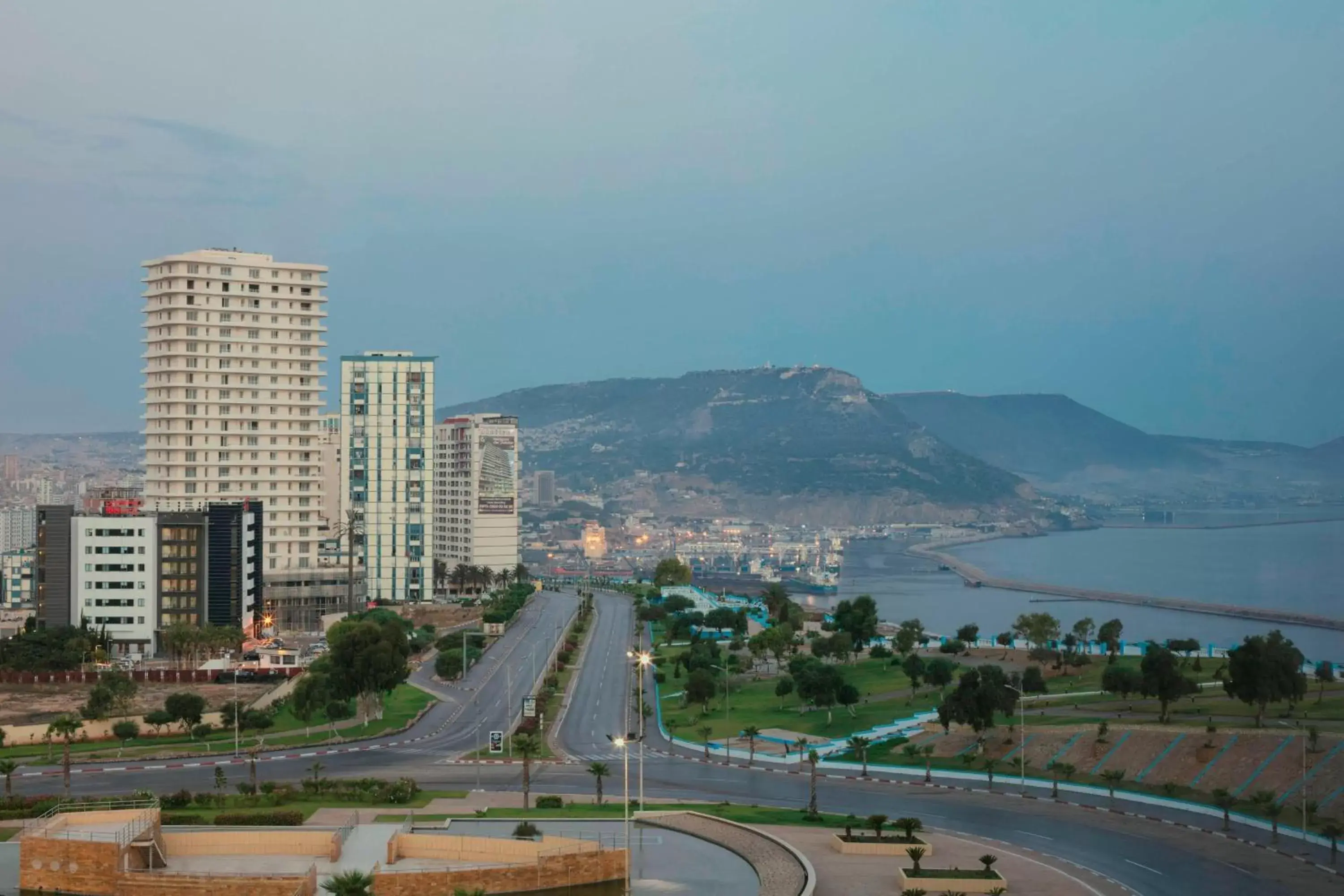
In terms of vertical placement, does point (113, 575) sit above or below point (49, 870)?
above

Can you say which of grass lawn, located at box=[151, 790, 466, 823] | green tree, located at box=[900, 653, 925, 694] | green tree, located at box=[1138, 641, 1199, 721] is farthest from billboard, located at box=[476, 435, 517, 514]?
grass lawn, located at box=[151, 790, 466, 823]

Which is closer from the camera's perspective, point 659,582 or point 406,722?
point 406,722

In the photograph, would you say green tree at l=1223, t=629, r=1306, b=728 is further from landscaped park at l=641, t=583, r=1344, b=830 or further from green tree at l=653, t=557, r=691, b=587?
green tree at l=653, t=557, r=691, b=587

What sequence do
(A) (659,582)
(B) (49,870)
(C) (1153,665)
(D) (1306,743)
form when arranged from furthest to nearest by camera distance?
(A) (659,582) < (C) (1153,665) < (D) (1306,743) < (B) (49,870)

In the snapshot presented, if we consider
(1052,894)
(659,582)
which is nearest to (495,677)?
(1052,894)

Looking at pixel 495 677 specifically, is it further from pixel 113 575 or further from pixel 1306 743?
pixel 1306 743

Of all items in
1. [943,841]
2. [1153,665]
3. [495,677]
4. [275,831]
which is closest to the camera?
[275,831]
